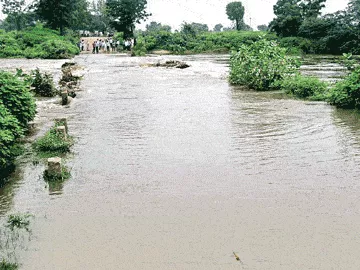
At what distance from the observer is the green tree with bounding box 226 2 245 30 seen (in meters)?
79.1

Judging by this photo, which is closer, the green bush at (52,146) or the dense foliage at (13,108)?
the dense foliage at (13,108)

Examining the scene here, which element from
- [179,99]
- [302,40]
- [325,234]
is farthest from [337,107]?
[302,40]

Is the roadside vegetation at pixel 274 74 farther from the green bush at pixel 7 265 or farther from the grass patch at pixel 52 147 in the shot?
the green bush at pixel 7 265

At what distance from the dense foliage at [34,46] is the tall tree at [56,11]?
469 cm

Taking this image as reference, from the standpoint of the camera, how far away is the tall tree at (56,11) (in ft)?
178

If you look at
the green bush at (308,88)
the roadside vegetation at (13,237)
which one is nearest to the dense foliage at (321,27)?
the green bush at (308,88)

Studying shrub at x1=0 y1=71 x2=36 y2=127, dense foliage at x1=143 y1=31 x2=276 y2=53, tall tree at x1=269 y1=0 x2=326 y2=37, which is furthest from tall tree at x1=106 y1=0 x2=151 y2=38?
shrub at x1=0 y1=71 x2=36 y2=127

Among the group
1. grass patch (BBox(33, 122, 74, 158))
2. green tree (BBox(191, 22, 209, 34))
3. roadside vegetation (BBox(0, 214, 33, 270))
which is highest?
green tree (BBox(191, 22, 209, 34))

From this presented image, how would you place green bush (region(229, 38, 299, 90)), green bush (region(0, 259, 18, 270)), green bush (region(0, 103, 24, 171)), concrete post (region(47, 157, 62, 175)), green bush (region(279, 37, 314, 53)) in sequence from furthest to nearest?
green bush (region(279, 37, 314, 53)) < green bush (region(229, 38, 299, 90)) < concrete post (region(47, 157, 62, 175)) < green bush (region(0, 103, 24, 171)) < green bush (region(0, 259, 18, 270))

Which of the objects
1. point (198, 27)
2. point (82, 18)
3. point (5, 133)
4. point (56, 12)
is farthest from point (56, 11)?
point (5, 133)

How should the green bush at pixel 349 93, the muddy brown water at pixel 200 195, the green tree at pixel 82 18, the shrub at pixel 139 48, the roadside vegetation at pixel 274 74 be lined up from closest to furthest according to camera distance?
the muddy brown water at pixel 200 195
the green bush at pixel 349 93
the roadside vegetation at pixel 274 74
the shrub at pixel 139 48
the green tree at pixel 82 18

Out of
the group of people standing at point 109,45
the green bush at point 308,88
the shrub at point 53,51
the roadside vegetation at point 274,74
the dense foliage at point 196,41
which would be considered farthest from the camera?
the dense foliage at point 196,41

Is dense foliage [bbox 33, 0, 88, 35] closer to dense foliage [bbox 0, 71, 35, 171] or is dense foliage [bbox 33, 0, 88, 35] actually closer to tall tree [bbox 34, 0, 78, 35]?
tall tree [bbox 34, 0, 78, 35]

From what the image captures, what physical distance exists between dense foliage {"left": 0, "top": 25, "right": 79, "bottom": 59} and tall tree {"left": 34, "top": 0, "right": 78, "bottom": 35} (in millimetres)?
4688
